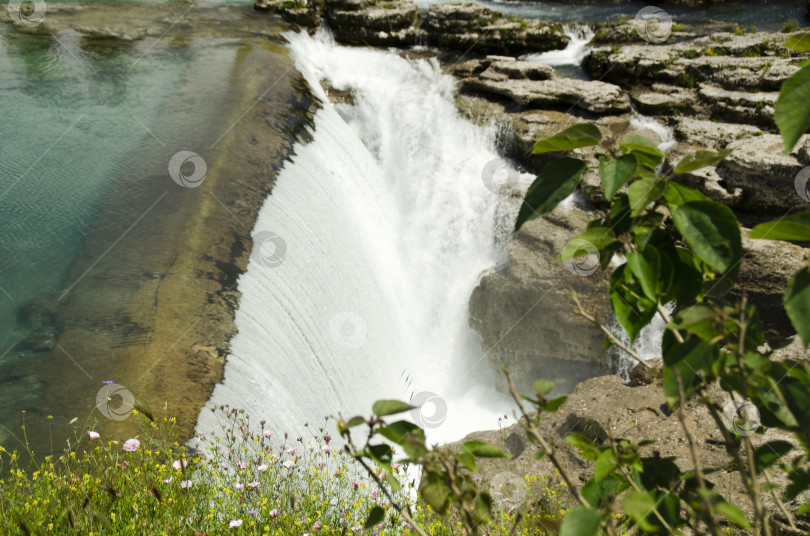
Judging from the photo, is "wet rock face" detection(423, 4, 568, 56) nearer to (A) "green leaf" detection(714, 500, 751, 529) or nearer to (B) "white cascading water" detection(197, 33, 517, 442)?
(B) "white cascading water" detection(197, 33, 517, 442)

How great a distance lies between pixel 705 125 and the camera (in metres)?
9.55

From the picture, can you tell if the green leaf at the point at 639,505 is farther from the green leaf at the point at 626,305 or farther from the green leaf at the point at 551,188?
the green leaf at the point at 551,188

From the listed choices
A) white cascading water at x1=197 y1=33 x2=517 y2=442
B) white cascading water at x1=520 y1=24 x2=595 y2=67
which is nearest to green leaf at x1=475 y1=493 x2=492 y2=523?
white cascading water at x1=197 y1=33 x2=517 y2=442

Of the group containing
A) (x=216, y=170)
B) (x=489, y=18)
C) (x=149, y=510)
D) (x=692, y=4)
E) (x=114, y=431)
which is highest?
(x=692, y=4)

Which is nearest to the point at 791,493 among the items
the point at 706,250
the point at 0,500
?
the point at 706,250

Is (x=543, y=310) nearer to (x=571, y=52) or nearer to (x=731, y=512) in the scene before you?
(x=731, y=512)

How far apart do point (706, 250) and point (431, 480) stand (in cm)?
68

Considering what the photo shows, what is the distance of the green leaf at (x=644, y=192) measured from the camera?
3.80 feet

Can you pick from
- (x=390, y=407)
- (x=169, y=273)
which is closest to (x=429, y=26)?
(x=169, y=273)

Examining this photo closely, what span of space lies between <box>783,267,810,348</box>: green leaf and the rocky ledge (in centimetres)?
1343

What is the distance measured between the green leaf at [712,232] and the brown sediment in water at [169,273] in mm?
2383

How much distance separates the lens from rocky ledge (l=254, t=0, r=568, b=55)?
43.7 feet

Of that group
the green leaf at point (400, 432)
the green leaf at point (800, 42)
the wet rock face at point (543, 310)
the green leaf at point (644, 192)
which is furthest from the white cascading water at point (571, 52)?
the green leaf at point (400, 432)

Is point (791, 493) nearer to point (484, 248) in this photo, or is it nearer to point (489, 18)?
point (484, 248)
